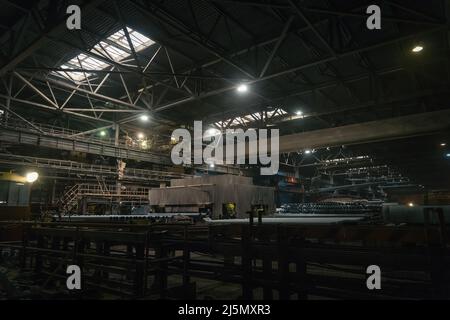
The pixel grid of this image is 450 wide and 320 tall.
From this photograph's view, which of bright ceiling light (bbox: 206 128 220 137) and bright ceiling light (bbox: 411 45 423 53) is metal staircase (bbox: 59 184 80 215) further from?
bright ceiling light (bbox: 411 45 423 53)

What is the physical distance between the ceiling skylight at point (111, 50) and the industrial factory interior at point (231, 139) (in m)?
0.09

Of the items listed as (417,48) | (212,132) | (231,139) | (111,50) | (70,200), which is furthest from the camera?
(70,200)

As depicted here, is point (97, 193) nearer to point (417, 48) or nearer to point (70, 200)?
point (70, 200)

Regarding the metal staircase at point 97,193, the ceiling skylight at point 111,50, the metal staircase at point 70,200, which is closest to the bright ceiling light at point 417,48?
the ceiling skylight at point 111,50

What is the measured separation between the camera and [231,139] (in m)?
18.2

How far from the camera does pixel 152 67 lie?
12023mm

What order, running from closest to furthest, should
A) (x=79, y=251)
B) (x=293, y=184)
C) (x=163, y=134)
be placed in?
(x=79, y=251)
(x=163, y=134)
(x=293, y=184)

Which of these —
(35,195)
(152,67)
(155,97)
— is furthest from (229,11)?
(35,195)

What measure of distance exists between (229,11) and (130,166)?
19252mm

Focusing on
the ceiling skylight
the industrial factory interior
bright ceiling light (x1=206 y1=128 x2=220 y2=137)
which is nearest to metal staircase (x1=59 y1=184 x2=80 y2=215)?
the industrial factory interior

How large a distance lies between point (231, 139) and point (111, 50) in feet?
28.1

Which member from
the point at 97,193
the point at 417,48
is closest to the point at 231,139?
the point at 417,48

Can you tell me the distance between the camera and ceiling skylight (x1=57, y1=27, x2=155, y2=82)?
35.0 ft
